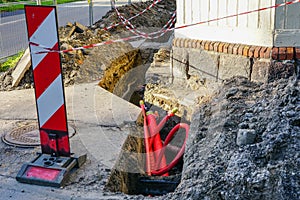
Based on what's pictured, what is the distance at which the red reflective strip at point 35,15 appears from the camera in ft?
12.0

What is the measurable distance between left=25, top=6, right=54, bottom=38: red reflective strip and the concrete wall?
2864mm

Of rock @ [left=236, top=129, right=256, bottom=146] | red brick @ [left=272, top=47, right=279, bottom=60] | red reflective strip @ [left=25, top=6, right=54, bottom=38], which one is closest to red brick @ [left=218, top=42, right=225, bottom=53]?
red brick @ [left=272, top=47, right=279, bottom=60]

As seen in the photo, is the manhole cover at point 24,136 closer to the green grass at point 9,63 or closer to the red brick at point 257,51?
the red brick at point 257,51

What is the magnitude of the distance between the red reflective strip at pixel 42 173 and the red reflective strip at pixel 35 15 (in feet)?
4.16

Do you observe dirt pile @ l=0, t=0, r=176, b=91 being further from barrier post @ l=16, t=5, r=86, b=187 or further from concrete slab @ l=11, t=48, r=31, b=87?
barrier post @ l=16, t=5, r=86, b=187

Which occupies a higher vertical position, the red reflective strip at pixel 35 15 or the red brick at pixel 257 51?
the red reflective strip at pixel 35 15

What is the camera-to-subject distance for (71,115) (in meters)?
5.43

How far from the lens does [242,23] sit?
5594 mm

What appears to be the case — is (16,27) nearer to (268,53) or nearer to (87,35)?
(87,35)

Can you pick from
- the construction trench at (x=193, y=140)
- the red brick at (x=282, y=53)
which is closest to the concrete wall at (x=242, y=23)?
the red brick at (x=282, y=53)

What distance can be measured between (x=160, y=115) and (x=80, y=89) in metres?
1.34

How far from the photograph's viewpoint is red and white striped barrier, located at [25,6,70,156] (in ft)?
12.1

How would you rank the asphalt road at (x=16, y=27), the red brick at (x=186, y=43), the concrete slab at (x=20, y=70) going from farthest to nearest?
the asphalt road at (x=16, y=27), the concrete slab at (x=20, y=70), the red brick at (x=186, y=43)

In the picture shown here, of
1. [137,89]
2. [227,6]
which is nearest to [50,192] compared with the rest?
[227,6]
